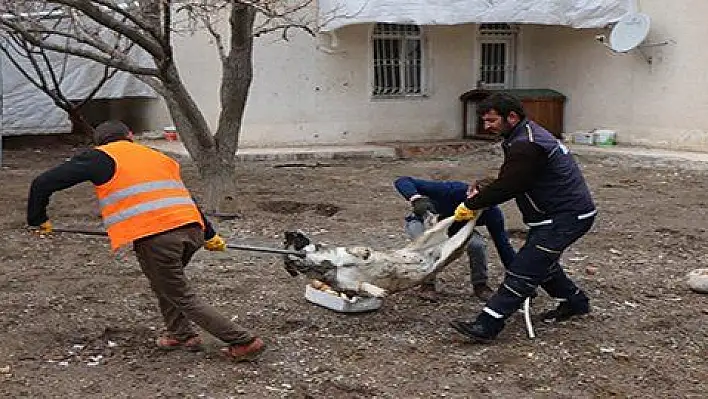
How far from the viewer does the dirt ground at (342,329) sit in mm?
4371

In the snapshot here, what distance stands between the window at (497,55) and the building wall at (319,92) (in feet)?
2.18

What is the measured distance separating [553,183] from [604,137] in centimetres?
1076

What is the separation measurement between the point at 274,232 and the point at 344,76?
24.5 ft

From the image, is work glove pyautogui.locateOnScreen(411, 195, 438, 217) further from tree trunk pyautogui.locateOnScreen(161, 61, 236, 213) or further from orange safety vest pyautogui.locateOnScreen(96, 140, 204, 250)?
tree trunk pyautogui.locateOnScreen(161, 61, 236, 213)

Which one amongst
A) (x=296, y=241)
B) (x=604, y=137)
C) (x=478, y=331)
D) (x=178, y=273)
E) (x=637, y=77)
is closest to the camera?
(x=178, y=273)

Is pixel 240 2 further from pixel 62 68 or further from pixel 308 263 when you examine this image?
pixel 62 68

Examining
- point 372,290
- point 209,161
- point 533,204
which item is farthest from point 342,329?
point 209,161

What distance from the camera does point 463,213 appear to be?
16.8 feet

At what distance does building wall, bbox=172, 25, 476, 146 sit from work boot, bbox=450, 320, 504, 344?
1039 cm

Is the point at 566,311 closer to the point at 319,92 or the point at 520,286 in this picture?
the point at 520,286

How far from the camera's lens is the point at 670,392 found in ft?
14.0

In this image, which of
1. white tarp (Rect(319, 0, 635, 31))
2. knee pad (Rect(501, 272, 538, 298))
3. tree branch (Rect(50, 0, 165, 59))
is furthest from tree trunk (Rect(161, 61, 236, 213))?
white tarp (Rect(319, 0, 635, 31))

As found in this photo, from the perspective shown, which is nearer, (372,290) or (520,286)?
(520,286)

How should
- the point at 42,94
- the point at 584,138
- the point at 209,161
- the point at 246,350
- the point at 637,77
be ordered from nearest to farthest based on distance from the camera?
the point at 246,350
the point at 209,161
the point at 637,77
the point at 584,138
the point at 42,94
